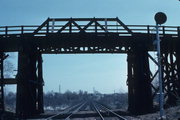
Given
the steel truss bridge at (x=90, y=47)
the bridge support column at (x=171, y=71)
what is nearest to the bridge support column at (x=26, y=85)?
the steel truss bridge at (x=90, y=47)

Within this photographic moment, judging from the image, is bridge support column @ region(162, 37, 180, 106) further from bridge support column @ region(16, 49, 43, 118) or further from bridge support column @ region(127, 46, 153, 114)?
bridge support column @ region(16, 49, 43, 118)

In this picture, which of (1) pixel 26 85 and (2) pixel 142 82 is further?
(2) pixel 142 82

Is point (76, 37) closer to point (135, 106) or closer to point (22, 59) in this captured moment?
point (22, 59)

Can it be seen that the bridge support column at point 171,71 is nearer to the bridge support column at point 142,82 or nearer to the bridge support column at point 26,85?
the bridge support column at point 142,82

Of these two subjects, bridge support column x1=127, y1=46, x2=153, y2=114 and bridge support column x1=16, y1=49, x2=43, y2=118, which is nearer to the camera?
bridge support column x1=16, y1=49, x2=43, y2=118

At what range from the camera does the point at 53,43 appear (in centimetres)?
2559

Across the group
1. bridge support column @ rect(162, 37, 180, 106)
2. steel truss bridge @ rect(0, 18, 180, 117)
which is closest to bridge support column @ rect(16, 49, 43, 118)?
steel truss bridge @ rect(0, 18, 180, 117)

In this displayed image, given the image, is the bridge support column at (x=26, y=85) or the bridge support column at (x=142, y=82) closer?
the bridge support column at (x=26, y=85)

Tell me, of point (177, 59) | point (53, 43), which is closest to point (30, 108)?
point (53, 43)

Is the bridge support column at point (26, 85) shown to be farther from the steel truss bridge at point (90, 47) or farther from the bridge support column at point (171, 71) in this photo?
the bridge support column at point (171, 71)

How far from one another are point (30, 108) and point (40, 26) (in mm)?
6058

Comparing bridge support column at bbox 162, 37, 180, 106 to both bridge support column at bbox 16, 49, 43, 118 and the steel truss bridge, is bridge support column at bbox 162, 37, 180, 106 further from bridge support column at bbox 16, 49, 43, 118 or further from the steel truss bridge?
bridge support column at bbox 16, 49, 43, 118

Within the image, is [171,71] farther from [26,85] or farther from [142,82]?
[26,85]

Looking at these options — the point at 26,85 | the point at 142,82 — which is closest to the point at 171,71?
the point at 142,82
